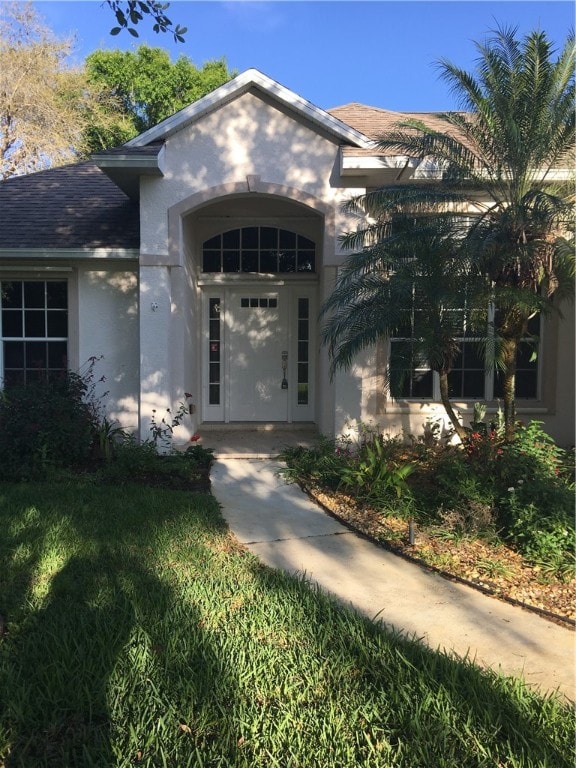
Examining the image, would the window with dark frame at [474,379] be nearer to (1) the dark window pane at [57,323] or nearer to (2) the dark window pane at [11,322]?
(1) the dark window pane at [57,323]

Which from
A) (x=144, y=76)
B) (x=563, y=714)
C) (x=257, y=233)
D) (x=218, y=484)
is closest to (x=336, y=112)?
(x=257, y=233)

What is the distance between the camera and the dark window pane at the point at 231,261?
403 inches

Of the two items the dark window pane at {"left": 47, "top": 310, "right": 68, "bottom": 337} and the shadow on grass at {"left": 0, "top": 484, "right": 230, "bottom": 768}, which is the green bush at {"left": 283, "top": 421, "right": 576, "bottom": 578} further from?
the dark window pane at {"left": 47, "top": 310, "right": 68, "bottom": 337}

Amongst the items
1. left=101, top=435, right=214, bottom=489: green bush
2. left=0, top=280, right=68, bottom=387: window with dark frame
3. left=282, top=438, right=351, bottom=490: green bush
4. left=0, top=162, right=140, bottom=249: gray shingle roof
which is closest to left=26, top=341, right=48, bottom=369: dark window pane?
left=0, top=280, right=68, bottom=387: window with dark frame

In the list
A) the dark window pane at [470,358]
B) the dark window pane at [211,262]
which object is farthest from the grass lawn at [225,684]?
the dark window pane at [211,262]

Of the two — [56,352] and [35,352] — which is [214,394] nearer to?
[56,352]

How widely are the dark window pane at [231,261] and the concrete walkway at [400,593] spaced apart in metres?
4.83

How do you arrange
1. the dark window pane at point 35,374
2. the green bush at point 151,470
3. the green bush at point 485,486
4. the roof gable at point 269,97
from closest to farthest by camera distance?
the green bush at point 485,486 < the green bush at point 151,470 < the roof gable at point 269,97 < the dark window pane at point 35,374

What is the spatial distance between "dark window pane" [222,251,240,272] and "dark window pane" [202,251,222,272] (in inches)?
3.5

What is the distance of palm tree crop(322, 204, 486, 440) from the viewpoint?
5.70m

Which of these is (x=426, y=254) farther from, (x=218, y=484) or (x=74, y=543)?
(x=74, y=543)

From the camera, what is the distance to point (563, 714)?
2.85 meters

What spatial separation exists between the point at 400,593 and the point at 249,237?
289 inches

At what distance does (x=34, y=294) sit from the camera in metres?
9.27
